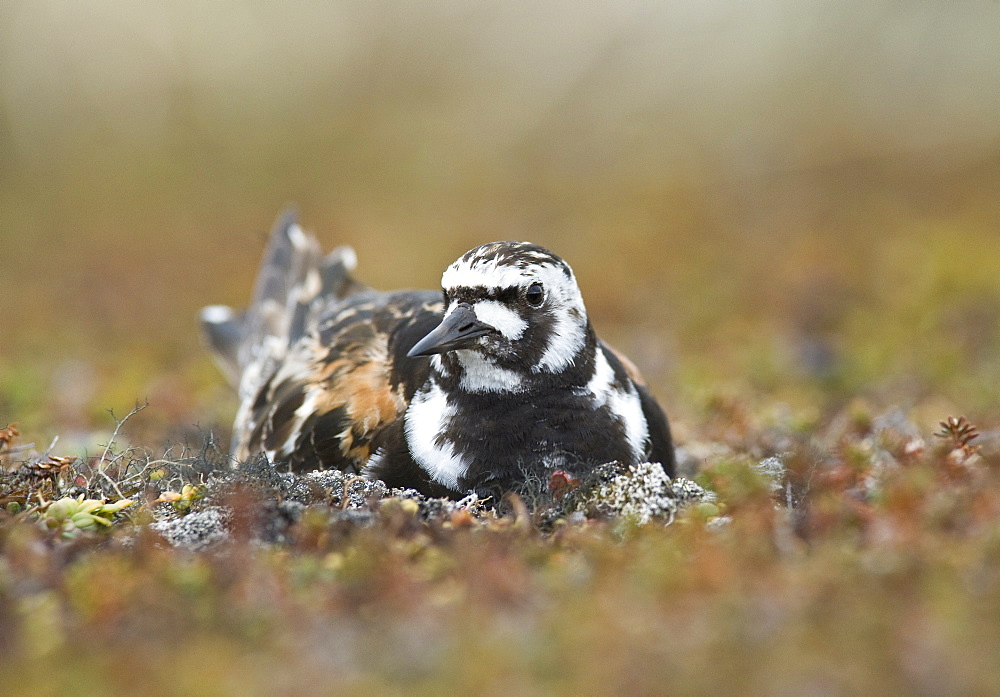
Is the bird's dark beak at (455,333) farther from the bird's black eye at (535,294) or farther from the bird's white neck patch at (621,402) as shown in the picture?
the bird's white neck patch at (621,402)

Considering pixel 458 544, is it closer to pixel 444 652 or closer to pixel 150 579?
pixel 444 652

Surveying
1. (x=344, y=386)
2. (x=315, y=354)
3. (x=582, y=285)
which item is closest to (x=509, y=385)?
(x=344, y=386)

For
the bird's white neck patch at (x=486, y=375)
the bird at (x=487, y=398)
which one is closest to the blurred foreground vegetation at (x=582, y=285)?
the bird at (x=487, y=398)

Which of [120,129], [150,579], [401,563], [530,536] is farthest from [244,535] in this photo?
[120,129]

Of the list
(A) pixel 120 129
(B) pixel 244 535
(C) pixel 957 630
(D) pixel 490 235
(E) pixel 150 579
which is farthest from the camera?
(A) pixel 120 129

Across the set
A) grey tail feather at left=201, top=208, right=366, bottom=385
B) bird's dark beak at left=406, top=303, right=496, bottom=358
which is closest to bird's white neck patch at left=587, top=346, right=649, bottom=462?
bird's dark beak at left=406, top=303, right=496, bottom=358

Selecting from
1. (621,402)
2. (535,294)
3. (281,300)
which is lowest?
(621,402)

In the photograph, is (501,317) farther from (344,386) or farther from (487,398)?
(344,386)
